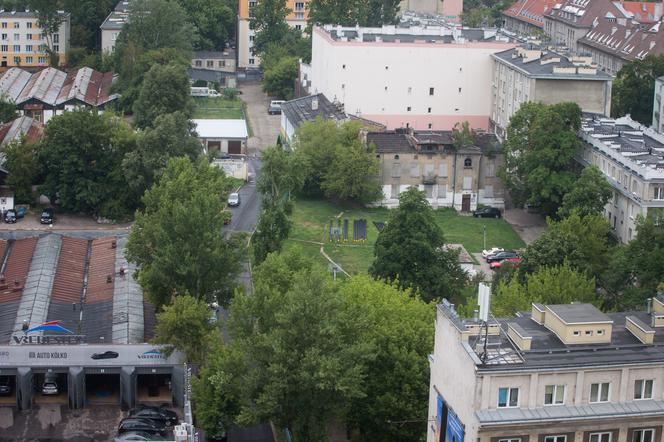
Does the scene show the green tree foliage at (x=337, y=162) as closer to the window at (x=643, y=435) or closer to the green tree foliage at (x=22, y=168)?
the green tree foliage at (x=22, y=168)

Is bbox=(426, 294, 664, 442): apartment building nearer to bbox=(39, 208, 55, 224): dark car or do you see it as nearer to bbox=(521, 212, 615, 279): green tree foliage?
bbox=(521, 212, 615, 279): green tree foliage

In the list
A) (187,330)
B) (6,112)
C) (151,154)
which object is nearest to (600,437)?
(187,330)

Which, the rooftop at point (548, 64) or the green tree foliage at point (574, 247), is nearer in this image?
the green tree foliage at point (574, 247)

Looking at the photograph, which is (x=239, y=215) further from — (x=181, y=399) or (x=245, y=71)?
(x=245, y=71)

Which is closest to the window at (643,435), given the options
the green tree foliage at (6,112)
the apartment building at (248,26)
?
the green tree foliage at (6,112)

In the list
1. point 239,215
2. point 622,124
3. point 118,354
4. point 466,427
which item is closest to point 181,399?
point 118,354

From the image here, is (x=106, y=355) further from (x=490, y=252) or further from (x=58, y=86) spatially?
(x=58, y=86)
